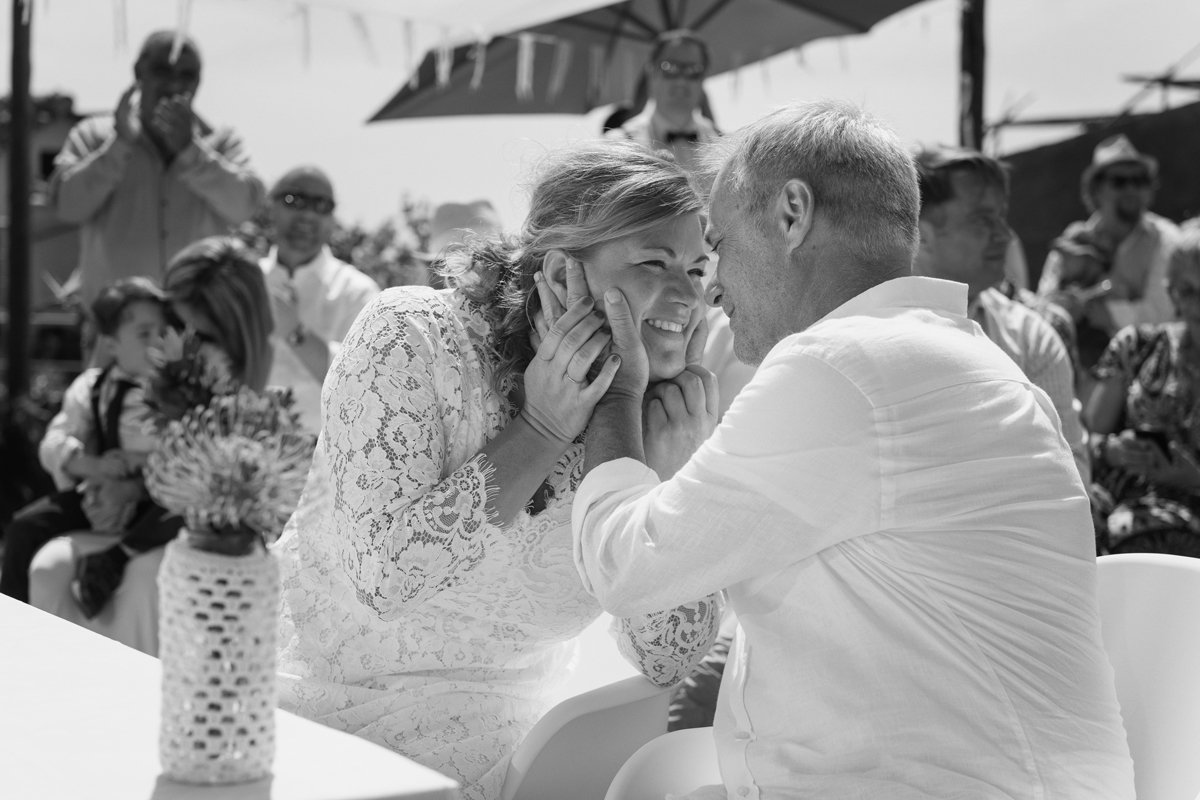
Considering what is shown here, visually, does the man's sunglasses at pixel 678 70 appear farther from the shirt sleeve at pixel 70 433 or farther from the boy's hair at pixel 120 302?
the shirt sleeve at pixel 70 433

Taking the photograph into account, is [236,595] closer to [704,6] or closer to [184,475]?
[184,475]

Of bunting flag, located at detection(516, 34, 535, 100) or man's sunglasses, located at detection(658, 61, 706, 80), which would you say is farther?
bunting flag, located at detection(516, 34, 535, 100)

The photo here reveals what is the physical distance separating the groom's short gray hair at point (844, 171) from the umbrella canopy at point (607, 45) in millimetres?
5843

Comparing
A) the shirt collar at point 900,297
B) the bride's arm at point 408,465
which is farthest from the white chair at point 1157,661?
the bride's arm at point 408,465

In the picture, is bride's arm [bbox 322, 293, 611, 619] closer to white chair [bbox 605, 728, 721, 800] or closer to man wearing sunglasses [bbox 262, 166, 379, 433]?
white chair [bbox 605, 728, 721, 800]

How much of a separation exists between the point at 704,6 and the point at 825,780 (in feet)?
22.8

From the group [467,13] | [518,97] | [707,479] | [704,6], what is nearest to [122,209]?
[467,13]

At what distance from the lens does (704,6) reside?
8148 mm

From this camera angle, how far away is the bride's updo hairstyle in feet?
8.13

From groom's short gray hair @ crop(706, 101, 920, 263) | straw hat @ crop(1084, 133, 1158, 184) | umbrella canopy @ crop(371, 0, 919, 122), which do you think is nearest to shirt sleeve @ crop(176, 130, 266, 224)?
umbrella canopy @ crop(371, 0, 919, 122)

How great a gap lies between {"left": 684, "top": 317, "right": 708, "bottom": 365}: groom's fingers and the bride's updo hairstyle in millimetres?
235

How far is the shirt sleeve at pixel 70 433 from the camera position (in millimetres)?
4605

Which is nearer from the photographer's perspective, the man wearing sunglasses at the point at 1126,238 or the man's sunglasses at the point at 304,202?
the man's sunglasses at the point at 304,202

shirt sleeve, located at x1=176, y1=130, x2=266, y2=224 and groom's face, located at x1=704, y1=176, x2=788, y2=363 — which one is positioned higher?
shirt sleeve, located at x1=176, y1=130, x2=266, y2=224
